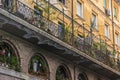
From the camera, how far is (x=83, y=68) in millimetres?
28938

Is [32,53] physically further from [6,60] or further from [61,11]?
[61,11]

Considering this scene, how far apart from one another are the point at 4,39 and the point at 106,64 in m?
10.7

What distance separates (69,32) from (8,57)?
5.61 m

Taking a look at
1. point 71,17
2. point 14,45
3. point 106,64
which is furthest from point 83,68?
point 14,45

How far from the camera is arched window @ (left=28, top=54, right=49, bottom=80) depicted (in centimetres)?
2337

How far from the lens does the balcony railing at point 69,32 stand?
2143 centimetres

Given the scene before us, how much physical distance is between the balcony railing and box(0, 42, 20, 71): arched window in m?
1.85

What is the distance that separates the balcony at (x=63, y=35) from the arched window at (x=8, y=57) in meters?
0.84

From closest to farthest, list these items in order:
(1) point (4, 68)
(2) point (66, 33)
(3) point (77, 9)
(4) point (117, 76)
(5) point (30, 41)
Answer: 1. (1) point (4, 68)
2. (5) point (30, 41)
3. (2) point (66, 33)
4. (3) point (77, 9)
5. (4) point (117, 76)

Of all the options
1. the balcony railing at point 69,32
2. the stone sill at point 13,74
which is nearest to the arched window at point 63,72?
the balcony railing at point 69,32

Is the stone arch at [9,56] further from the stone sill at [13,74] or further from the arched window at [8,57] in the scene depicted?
the stone sill at [13,74]

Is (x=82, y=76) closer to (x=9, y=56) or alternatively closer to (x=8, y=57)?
(x=9, y=56)

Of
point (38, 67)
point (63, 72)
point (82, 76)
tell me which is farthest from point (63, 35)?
point (82, 76)

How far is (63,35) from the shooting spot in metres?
24.9
